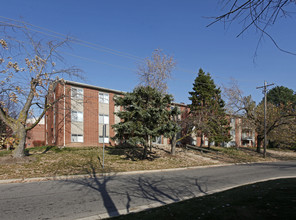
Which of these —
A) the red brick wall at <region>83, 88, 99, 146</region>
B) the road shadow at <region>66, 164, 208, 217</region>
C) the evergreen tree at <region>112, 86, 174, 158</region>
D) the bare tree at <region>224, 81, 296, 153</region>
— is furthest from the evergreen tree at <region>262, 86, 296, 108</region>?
the road shadow at <region>66, 164, 208, 217</region>

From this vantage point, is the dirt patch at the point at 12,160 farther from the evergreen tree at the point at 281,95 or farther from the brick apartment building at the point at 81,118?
the evergreen tree at the point at 281,95

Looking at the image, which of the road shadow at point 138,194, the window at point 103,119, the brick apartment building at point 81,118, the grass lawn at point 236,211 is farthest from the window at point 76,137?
the grass lawn at point 236,211

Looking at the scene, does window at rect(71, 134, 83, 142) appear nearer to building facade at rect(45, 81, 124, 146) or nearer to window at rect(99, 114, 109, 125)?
building facade at rect(45, 81, 124, 146)

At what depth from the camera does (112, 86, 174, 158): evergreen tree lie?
51.9 ft

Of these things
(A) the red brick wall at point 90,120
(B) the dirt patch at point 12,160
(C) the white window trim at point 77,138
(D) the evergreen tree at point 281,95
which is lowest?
(B) the dirt patch at point 12,160

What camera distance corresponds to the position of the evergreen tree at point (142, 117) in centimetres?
1583

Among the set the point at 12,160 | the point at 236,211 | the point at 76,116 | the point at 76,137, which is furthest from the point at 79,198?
the point at 76,116

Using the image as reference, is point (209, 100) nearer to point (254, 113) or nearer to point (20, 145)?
point (254, 113)

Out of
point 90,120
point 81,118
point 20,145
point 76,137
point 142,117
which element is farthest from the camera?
point 90,120

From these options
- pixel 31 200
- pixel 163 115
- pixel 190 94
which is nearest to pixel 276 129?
pixel 190 94

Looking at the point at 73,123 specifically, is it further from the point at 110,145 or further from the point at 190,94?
the point at 190,94

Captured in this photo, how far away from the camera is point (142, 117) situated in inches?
637

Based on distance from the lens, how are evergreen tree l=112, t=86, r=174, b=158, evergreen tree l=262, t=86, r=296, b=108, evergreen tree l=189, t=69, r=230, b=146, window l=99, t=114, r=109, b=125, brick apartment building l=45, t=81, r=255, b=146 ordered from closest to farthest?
evergreen tree l=112, t=86, r=174, b=158 → brick apartment building l=45, t=81, r=255, b=146 → window l=99, t=114, r=109, b=125 → evergreen tree l=189, t=69, r=230, b=146 → evergreen tree l=262, t=86, r=296, b=108

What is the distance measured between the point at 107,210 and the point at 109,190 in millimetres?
2260
